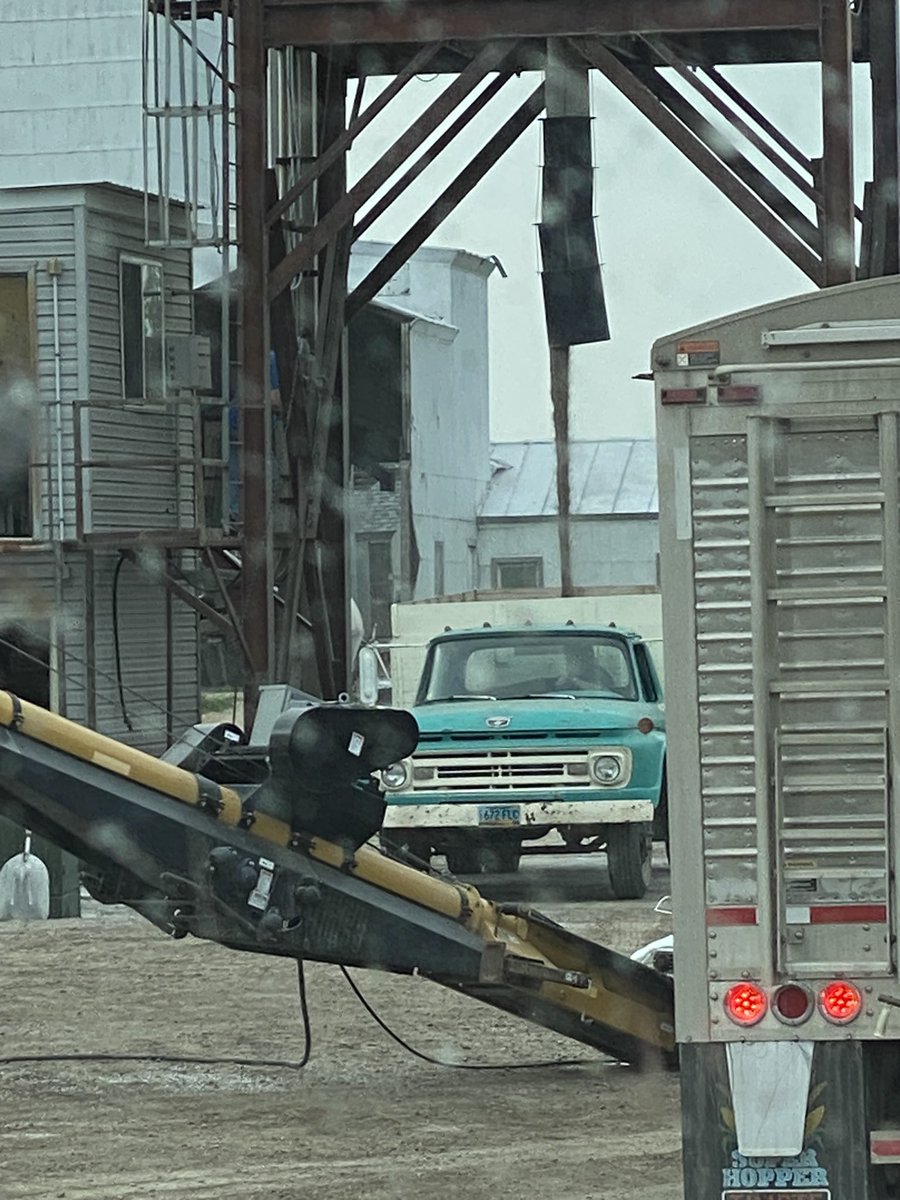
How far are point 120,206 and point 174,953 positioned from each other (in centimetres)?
1284

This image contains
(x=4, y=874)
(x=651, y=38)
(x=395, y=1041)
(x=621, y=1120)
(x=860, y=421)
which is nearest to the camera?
(x=860, y=421)

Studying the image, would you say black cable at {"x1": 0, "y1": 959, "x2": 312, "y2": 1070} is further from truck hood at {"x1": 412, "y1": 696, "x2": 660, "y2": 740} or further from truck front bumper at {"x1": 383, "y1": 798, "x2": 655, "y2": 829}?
truck hood at {"x1": 412, "y1": 696, "x2": 660, "y2": 740}

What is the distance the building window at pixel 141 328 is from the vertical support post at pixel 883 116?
25.8ft

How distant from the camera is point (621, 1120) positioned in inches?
371

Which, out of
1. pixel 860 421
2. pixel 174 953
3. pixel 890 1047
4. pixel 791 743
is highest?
pixel 860 421

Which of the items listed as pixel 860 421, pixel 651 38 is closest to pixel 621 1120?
pixel 860 421

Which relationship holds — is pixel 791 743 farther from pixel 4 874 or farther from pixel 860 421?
pixel 4 874

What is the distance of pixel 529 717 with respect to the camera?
56.5ft

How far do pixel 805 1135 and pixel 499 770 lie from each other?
35.4 ft

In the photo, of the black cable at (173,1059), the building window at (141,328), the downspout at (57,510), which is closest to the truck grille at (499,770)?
the black cable at (173,1059)

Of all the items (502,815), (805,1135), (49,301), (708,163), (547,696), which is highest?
(708,163)

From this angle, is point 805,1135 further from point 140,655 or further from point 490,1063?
point 140,655

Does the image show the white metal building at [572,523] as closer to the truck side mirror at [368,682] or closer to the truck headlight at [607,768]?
the truck headlight at [607,768]

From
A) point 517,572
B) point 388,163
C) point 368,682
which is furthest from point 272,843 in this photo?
point 517,572
